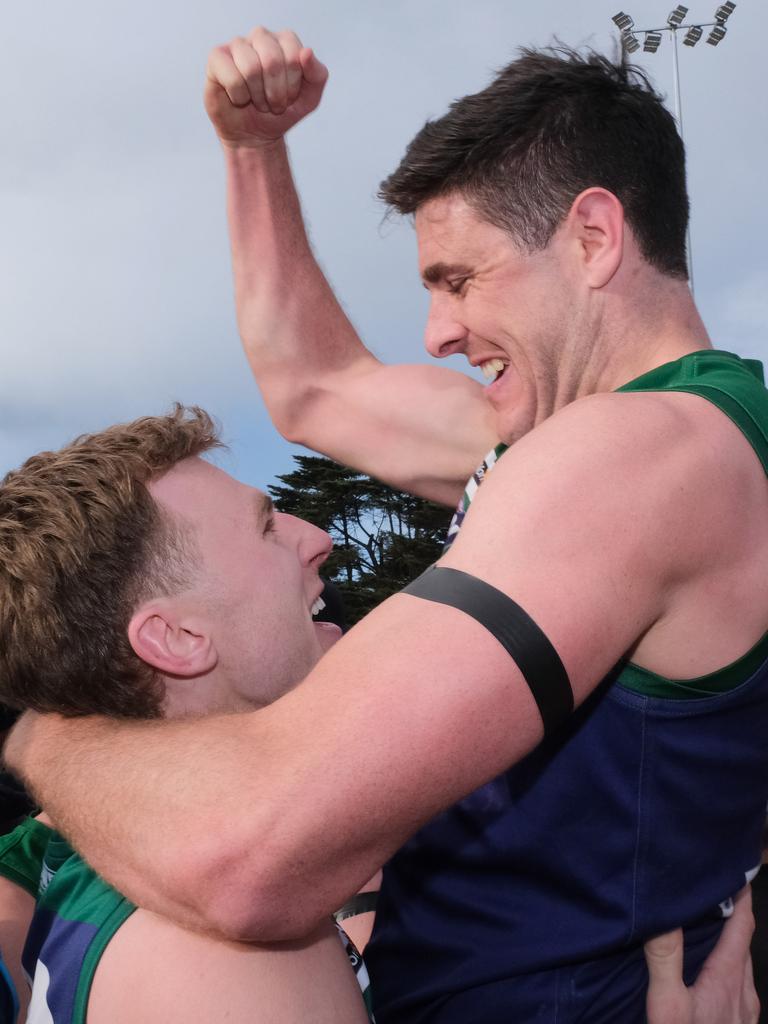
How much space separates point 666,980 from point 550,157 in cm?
203

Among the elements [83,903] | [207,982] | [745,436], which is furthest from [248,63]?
[207,982]

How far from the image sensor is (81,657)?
7.37 ft

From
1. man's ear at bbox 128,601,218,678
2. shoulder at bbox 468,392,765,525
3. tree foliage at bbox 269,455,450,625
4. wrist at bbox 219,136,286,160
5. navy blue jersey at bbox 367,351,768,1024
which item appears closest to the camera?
shoulder at bbox 468,392,765,525

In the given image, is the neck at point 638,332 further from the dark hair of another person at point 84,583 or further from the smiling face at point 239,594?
the dark hair of another person at point 84,583

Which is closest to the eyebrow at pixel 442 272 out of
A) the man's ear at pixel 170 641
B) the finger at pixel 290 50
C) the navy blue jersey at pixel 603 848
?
the finger at pixel 290 50

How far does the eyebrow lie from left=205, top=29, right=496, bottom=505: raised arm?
796 millimetres

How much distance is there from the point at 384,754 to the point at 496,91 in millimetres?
2088

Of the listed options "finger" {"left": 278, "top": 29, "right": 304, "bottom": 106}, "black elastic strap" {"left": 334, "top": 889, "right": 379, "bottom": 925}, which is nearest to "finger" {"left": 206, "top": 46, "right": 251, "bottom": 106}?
"finger" {"left": 278, "top": 29, "right": 304, "bottom": 106}

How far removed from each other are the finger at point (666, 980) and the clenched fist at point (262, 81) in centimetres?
251

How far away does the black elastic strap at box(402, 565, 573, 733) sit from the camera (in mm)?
1440

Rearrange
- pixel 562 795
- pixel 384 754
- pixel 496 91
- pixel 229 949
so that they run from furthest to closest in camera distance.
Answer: pixel 496 91 → pixel 562 795 → pixel 229 949 → pixel 384 754

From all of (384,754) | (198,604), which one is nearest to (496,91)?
(198,604)

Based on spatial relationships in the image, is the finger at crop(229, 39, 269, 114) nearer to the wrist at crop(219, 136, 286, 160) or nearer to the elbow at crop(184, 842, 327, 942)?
the wrist at crop(219, 136, 286, 160)

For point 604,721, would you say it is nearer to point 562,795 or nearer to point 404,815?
point 562,795
